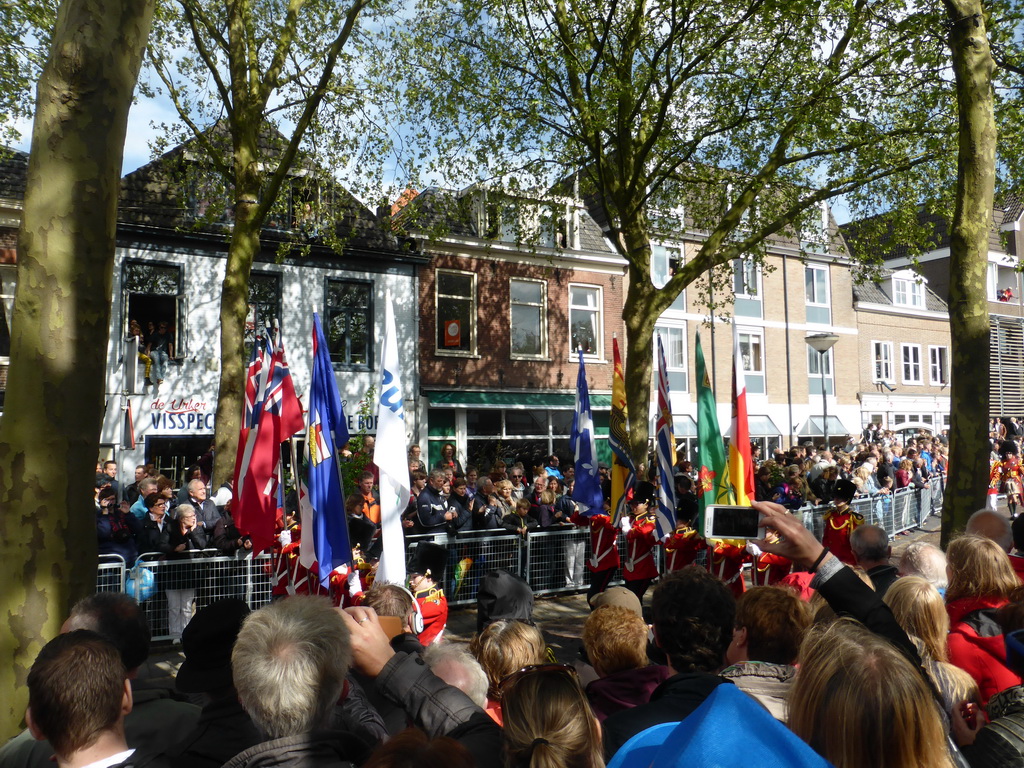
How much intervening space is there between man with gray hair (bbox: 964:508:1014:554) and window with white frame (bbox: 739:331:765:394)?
24546 mm

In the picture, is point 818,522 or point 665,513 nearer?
point 665,513

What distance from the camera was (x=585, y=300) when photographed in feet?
79.5

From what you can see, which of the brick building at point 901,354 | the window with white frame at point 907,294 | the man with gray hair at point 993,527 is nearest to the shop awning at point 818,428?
the brick building at point 901,354

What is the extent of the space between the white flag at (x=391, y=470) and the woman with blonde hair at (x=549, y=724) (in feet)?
11.0

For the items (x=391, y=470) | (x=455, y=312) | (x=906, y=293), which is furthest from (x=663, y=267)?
(x=391, y=470)

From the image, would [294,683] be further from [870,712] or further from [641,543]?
[641,543]

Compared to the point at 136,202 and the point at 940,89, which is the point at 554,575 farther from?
the point at 136,202

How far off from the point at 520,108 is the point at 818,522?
26.9 feet

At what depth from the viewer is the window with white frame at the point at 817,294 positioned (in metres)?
31.3

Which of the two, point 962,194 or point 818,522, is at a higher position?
point 962,194

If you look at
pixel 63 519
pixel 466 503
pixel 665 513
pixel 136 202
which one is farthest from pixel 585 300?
pixel 63 519

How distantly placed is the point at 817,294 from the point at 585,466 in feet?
83.3

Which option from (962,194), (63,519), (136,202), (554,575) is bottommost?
(554,575)

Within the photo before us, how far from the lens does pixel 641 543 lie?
8.95 meters
